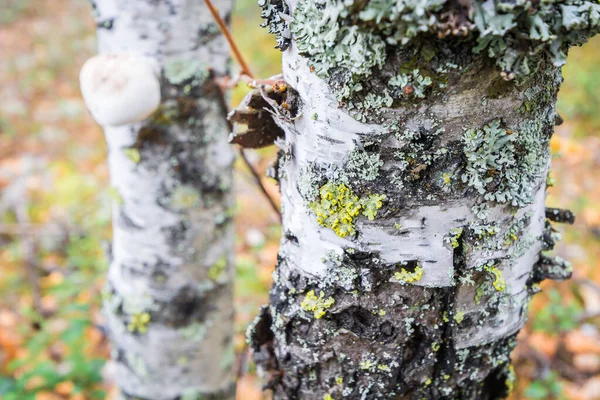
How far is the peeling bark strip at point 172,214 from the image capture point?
1.33 meters

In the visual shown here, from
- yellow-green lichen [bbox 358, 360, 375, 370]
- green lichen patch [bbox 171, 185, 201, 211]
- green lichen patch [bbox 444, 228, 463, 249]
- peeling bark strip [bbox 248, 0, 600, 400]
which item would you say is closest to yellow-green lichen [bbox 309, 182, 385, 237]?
peeling bark strip [bbox 248, 0, 600, 400]

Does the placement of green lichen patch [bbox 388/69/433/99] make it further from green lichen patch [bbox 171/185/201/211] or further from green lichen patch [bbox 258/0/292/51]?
green lichen patch [bbox 171/185/201/211]

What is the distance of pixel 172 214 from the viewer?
1470 mm

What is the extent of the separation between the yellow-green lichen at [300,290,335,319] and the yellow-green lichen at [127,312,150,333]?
967 millimetres

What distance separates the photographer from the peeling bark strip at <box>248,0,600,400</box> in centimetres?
56

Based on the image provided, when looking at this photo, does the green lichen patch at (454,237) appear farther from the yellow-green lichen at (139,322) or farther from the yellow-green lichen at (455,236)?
the yellow-green lichen at (139,322)

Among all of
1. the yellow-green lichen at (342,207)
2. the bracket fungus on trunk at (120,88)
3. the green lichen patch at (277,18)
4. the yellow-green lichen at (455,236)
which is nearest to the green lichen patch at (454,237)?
the yellow-green lichen at (455,236)

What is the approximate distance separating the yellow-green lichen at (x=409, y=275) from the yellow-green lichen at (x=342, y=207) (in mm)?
93

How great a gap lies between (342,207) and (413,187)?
10cm

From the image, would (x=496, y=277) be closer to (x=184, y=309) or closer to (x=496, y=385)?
(x=496, y=385)

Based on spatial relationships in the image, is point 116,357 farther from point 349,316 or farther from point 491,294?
point 491,294

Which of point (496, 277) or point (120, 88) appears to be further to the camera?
point (120, 88)

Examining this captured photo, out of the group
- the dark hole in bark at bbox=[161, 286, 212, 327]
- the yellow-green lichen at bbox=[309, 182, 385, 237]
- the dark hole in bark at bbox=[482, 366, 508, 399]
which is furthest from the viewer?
the dark hole in bark at bbox=[161, 286, 212, 327]

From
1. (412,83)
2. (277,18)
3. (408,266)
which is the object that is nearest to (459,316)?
(408,266)
